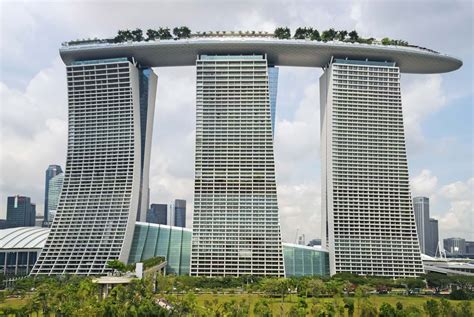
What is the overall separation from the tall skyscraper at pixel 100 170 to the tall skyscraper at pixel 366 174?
5086 centimetres

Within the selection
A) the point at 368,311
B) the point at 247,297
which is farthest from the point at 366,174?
the point at 368,311

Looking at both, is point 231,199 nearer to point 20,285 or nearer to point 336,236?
point 336,236

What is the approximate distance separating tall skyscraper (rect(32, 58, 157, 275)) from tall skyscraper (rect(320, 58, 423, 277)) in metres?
50.9

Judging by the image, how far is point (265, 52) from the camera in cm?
14588

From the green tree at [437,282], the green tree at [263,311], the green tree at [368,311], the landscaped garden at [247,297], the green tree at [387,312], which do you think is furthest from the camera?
the green tree at [437,282]

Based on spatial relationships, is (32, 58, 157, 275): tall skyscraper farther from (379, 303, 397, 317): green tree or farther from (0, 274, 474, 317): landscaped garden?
(379, 303, 397, 317): green tree

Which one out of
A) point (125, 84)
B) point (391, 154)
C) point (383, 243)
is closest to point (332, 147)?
point (391, 154)

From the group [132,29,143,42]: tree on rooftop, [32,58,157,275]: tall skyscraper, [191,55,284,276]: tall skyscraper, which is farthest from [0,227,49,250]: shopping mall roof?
[132,29,143,42]: tree on rooftop

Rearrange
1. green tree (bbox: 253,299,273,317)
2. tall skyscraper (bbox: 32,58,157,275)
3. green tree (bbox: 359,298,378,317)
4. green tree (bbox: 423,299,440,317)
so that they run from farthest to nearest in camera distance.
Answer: tall skyscraper (bbox: 32,58,157,275) < green tree (bbox: 359,298,378,317) < green tree (bbox: 423,299,440,317) < green tree (bbox: 253,299,273,317)

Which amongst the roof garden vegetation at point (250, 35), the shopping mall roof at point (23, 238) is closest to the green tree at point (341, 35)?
the roof garden vegetation at point (250, 35)

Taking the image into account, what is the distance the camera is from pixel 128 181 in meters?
143

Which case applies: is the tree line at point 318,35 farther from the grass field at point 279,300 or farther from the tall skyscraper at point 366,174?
the grass field at point 279,300

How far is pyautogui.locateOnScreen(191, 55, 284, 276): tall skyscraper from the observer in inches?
5458

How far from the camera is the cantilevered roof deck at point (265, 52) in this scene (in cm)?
14200
